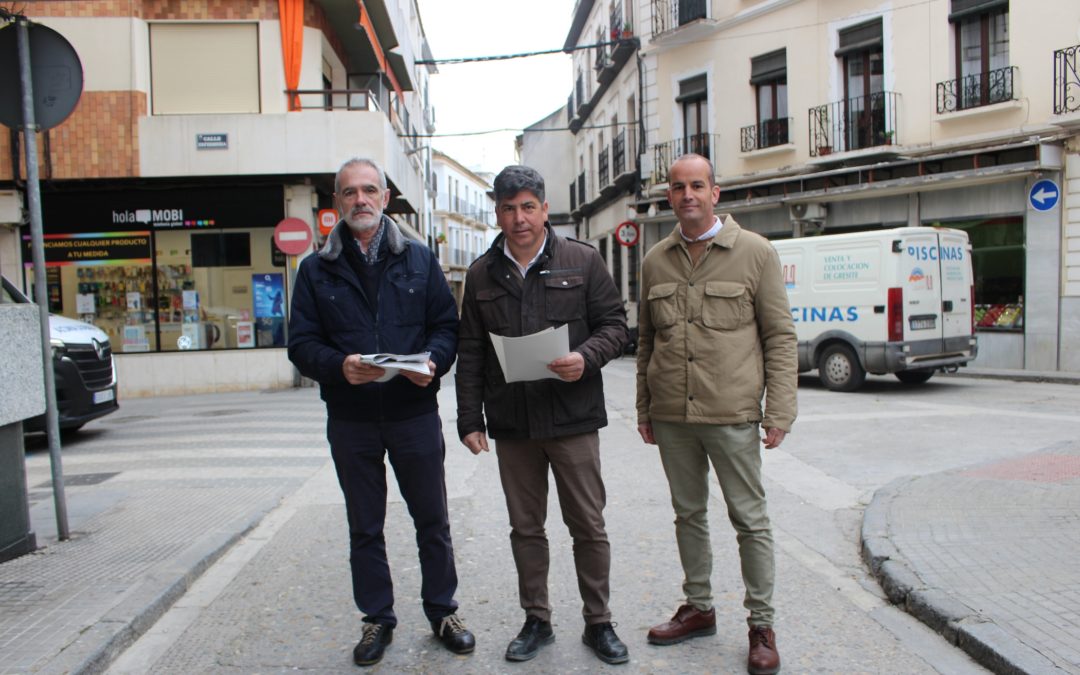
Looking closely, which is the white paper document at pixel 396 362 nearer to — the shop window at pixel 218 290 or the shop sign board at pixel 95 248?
the shop window at pixel 218 290

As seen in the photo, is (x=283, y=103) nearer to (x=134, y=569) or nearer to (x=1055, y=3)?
(x=134, y=569)

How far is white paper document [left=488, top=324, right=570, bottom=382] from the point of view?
360cm

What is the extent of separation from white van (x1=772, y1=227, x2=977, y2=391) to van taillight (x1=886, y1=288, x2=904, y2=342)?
0.01m

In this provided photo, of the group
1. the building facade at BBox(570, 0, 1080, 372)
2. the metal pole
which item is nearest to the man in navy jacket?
the metal pole

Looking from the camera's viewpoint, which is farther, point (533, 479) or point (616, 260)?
point (616, 260)

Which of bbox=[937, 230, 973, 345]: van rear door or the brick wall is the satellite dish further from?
bbox=[937, 230, 973, 345]: van rear door

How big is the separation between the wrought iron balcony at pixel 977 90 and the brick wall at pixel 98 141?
15153 mm

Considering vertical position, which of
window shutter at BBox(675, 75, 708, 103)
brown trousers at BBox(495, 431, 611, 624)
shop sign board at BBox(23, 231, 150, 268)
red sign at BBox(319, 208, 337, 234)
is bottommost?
brown trousers at BBox(495, 431, 611, 624)

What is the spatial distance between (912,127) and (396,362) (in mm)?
18104

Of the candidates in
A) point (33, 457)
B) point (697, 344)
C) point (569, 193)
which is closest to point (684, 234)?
point (697, 344)

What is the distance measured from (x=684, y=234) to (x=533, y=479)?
4.02 ft

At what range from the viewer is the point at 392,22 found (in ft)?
67.8

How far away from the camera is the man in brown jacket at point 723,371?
3.74 metres

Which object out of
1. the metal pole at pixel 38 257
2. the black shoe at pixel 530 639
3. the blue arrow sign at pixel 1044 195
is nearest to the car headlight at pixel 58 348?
the metal pole at pixel 38 257
